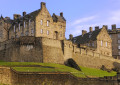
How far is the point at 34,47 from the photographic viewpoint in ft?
192

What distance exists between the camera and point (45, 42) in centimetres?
5944

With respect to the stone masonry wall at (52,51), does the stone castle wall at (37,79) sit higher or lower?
lower

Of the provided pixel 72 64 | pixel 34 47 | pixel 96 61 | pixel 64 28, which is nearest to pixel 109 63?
pixel 96 61

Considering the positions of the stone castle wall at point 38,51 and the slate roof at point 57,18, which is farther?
the slate roof at point 57,18

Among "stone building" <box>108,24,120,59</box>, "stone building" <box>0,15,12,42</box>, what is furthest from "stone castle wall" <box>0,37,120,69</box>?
"stone building" <box>108,24,120,59</box>

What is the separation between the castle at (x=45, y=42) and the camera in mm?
58469

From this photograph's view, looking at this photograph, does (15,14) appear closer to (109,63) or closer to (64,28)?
(64,28)

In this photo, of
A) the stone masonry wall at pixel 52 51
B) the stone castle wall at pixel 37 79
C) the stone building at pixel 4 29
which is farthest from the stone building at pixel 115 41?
the stone castle wall at pixel 37 79

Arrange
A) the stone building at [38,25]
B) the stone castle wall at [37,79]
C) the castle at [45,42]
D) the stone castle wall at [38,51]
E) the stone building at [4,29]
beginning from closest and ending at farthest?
the stone castle wall at [37,79] → the stone castle wall at [38,51] → the castle at [45,42] → the stone building at [38,25] → the stone building at [4,29]

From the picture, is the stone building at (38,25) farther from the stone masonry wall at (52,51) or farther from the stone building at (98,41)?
the stone building at (98,41)

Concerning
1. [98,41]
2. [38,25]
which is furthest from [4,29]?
[98,41]

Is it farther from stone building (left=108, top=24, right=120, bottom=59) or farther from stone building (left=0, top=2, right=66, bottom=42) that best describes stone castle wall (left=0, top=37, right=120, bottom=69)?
stone building (left=108, top=24, right=120, bottom=59)

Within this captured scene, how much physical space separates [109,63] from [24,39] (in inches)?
1234

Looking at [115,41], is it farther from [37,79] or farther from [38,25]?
[37,79]
